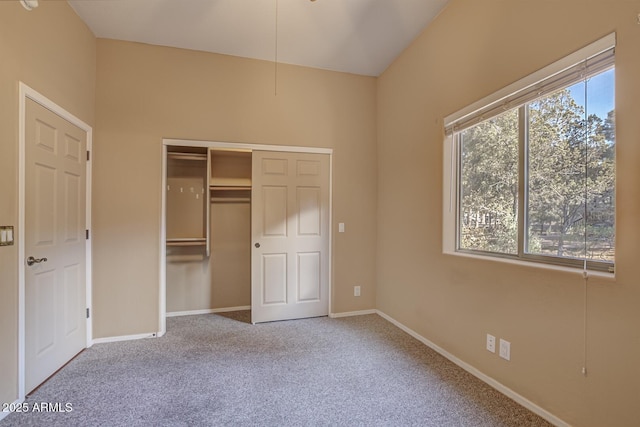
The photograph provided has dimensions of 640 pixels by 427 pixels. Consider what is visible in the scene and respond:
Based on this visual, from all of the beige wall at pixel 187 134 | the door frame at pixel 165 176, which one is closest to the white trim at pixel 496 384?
the beige wall at pixel 187 134

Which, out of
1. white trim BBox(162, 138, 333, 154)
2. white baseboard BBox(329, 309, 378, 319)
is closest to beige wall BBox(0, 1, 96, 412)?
white trim BBox(162, 138, 333, 154)

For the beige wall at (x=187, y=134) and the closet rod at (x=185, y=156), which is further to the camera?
the closet rod at (x=185, y=156)

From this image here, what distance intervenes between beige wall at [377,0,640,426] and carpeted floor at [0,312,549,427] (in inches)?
13.0

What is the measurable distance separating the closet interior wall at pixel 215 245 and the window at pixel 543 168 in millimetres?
2589

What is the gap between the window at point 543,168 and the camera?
65.1 inches

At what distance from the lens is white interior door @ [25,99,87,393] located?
83.0 inches

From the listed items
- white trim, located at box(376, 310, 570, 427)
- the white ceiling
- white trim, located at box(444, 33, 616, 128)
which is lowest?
white trim, located at box(376, 310, 570, 427)

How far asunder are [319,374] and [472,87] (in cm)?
265

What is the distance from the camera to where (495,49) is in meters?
2.24

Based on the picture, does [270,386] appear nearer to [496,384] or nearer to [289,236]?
[496,384]

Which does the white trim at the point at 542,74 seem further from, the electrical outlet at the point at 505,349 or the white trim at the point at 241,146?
the electrical outlet at the point at 505,349

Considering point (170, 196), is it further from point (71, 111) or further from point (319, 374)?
point (319, 374)

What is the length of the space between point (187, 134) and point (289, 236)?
1630 mm

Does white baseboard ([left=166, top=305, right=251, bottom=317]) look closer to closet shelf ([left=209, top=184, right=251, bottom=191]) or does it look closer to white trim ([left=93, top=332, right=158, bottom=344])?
white trim ([left=93, top=332, right=158, bottom=344])
